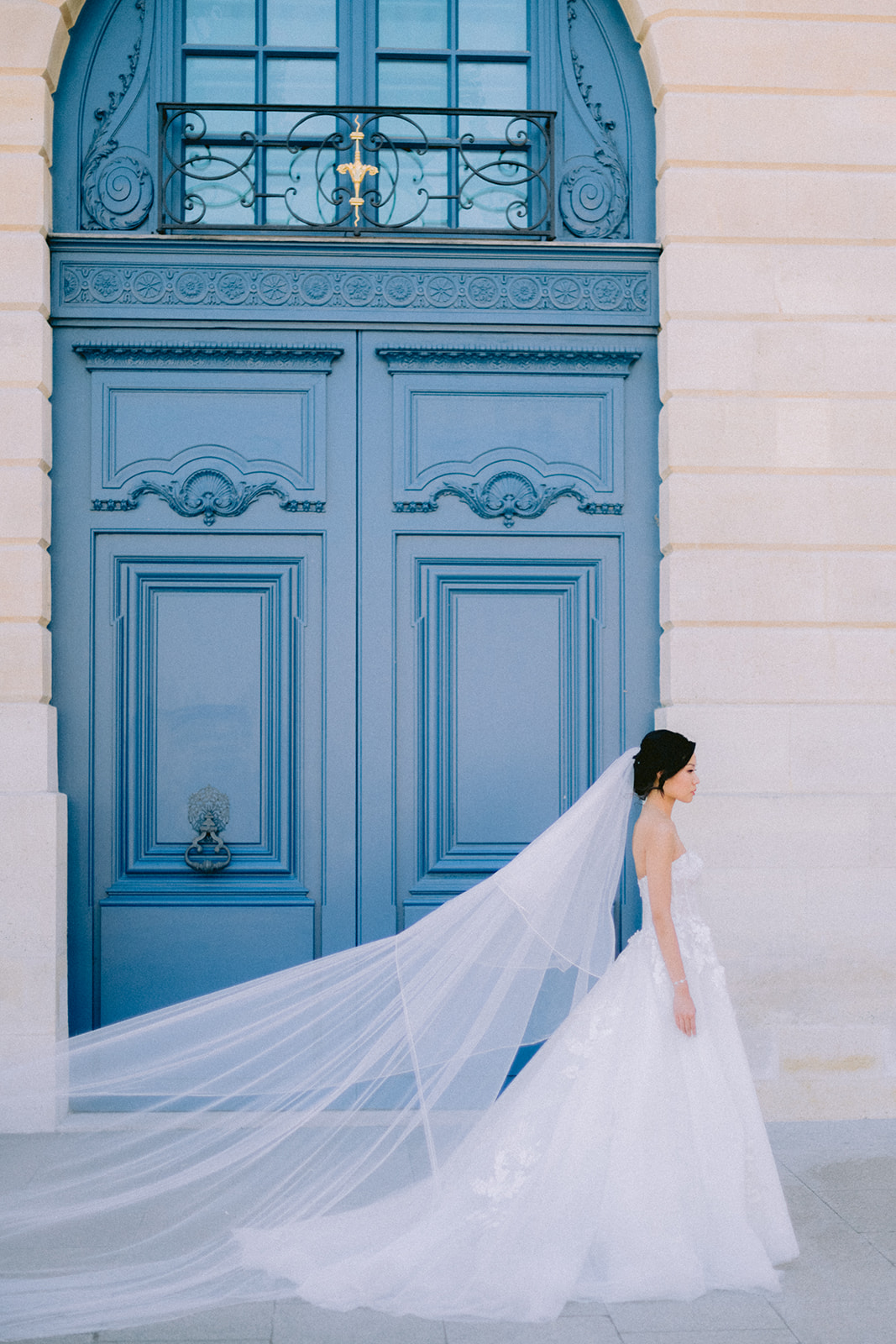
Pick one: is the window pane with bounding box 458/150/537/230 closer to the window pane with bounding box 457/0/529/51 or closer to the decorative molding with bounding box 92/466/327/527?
the window pane with bounding box 457/0/529/51

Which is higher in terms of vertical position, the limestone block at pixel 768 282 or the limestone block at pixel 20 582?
the limestone block at pixel 768 282

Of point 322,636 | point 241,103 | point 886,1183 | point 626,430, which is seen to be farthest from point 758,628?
point 241,103

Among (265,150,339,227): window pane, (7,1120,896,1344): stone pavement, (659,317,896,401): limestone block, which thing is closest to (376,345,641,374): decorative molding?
(659,317,896,401): limestone block

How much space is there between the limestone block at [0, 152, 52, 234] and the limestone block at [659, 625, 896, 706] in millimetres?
3545

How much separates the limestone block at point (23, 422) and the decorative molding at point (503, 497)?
169 cm

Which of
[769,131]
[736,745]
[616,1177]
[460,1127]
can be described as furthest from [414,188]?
[616,1177]

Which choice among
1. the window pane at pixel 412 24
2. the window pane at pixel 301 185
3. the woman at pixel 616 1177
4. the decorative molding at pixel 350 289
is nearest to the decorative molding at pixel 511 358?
the decorative molding at pixel 350 289

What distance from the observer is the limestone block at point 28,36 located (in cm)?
543

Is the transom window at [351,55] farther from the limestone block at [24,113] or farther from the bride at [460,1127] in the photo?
the bride at [460,1127]

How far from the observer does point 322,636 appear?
5.55 meters

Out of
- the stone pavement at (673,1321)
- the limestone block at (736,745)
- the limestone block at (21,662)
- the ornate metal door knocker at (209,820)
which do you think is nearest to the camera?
the stone pavement at (673,1321)

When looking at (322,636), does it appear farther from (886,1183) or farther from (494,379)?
(886,1183)

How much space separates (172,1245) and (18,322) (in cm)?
397

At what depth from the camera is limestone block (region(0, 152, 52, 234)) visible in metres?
5.38
